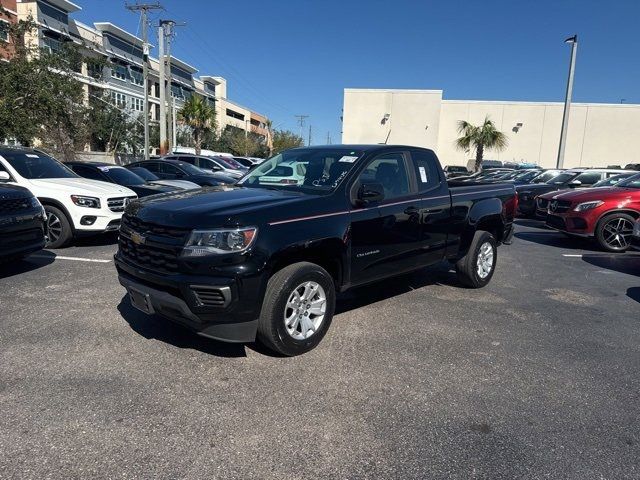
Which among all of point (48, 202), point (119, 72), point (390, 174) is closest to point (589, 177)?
point (390, 174)

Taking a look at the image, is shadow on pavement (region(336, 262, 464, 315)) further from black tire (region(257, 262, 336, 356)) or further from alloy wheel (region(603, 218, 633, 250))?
alloy wheel (region(603, 218, 633, 250))

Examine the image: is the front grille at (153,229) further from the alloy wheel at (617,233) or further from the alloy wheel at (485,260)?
the alloy wheel at (617,233)

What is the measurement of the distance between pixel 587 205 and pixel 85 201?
31.0 feet

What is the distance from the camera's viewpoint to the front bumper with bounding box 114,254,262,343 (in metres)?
3.44

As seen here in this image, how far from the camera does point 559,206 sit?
977 cm

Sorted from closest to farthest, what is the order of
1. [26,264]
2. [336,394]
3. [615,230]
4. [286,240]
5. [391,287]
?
1. [336,394]
2. [286,240]
3. [391,287]
4. [26,264]
5. [615,230]

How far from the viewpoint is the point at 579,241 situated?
35.6ft

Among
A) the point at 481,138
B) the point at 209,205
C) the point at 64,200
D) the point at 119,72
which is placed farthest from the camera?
the point at 119,72

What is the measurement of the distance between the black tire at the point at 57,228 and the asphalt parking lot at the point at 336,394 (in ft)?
7.98

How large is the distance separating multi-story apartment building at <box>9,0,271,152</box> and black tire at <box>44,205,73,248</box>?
15976 mm

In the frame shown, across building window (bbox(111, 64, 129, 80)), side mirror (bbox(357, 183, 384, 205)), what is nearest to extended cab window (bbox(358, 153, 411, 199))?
side mirror (bbox(357, 183, 384, 205))

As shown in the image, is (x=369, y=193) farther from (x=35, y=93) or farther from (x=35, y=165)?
(x=35, y=93)

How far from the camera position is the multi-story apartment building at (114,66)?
3738 cm

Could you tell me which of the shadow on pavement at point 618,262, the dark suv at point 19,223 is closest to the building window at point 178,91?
the dark suv at point 19,223
